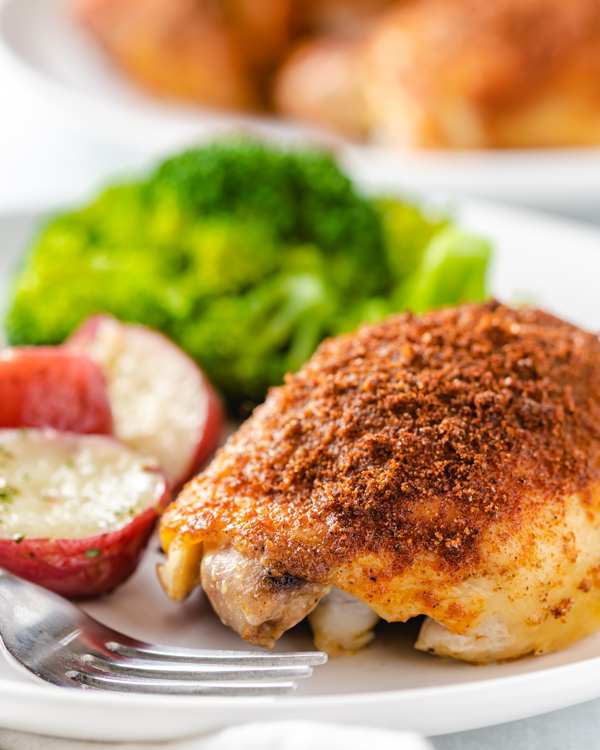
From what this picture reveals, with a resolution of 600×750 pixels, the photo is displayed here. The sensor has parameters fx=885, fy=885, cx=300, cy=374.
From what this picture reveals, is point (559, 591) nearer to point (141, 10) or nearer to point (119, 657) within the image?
point (119, 657)

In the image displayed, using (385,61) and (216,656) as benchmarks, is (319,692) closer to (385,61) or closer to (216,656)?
(216,656)

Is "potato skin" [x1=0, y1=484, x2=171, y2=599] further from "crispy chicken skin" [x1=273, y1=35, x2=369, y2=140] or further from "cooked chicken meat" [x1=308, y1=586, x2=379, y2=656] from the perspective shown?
"crispy chicken skin" [x1=273, y1=35, x2=369, y2=140]

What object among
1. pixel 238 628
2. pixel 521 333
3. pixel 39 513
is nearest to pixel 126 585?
pixel 39 513

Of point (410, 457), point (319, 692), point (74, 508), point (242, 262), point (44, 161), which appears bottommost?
point (319, 692)

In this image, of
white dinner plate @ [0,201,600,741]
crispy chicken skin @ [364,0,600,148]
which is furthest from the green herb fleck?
crispy chicken skin @ [364,0,600,148]

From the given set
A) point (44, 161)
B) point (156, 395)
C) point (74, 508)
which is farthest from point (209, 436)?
point (44, 161)

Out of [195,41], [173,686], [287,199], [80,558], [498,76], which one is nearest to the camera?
[173,686]
